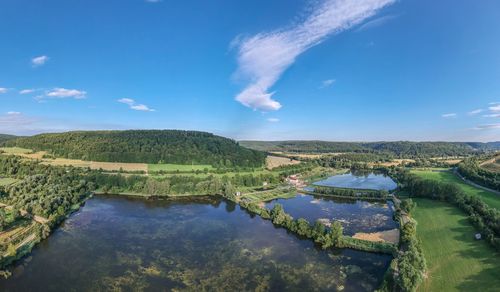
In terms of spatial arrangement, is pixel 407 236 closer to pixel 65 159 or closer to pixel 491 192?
pixel 491 192

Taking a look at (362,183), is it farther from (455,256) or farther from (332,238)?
(455,256)

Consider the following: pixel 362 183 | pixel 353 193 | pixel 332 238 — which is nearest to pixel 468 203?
pixel 353 193

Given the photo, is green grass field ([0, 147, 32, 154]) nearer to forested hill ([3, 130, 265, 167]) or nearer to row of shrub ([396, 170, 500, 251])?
forested hill ([3, 130, 265, 167])

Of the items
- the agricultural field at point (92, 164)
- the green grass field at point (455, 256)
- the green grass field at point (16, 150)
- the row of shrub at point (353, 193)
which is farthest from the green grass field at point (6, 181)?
the green grass field at point (455, 256)

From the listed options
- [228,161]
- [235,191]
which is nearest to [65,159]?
[228,161]

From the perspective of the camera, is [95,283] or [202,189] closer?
[95,283]

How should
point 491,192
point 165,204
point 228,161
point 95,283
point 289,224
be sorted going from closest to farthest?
point 95,283 < point 289,224 < point 491,192 < point 165,204 < point 228,161
